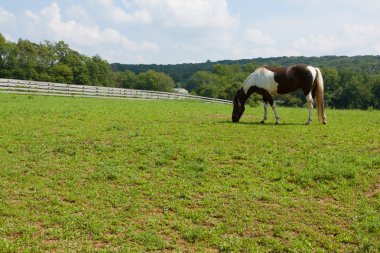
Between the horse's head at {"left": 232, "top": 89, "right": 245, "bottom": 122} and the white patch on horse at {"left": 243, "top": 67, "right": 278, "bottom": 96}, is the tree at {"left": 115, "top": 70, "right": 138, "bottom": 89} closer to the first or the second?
the horse's head at {"left": 232, "top": 89, "right": 245, "bottom": 122}

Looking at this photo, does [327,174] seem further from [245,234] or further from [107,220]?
[107,220]

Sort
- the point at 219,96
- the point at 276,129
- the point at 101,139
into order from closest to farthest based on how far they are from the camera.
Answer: the point at 101,139
the point at 276,129
the point at 219,96

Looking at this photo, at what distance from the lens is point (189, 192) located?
739 centimetres

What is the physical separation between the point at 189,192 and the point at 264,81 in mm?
8721

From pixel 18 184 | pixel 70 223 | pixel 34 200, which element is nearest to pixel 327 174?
pixel 70 223

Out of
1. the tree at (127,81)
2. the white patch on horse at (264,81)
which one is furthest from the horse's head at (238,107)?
the tree at (127,81)

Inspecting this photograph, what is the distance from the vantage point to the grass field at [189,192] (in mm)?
5609

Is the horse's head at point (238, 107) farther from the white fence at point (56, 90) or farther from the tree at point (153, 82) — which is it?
the tree at point (153, 82)

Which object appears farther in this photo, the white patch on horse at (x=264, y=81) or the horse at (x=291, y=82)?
the white patch on horse at (x=264, y=81)

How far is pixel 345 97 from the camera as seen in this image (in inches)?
3169

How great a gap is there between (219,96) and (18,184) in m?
86.4

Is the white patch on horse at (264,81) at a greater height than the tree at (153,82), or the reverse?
the tree at (153,82)

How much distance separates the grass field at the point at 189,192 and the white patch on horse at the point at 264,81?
3410 mm

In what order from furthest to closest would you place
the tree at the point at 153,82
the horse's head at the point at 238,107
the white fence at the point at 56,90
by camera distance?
1. the tree at the point at 153,82
2. the white fence at the point at 56,90
3. the horse's head at the point at 238,107
